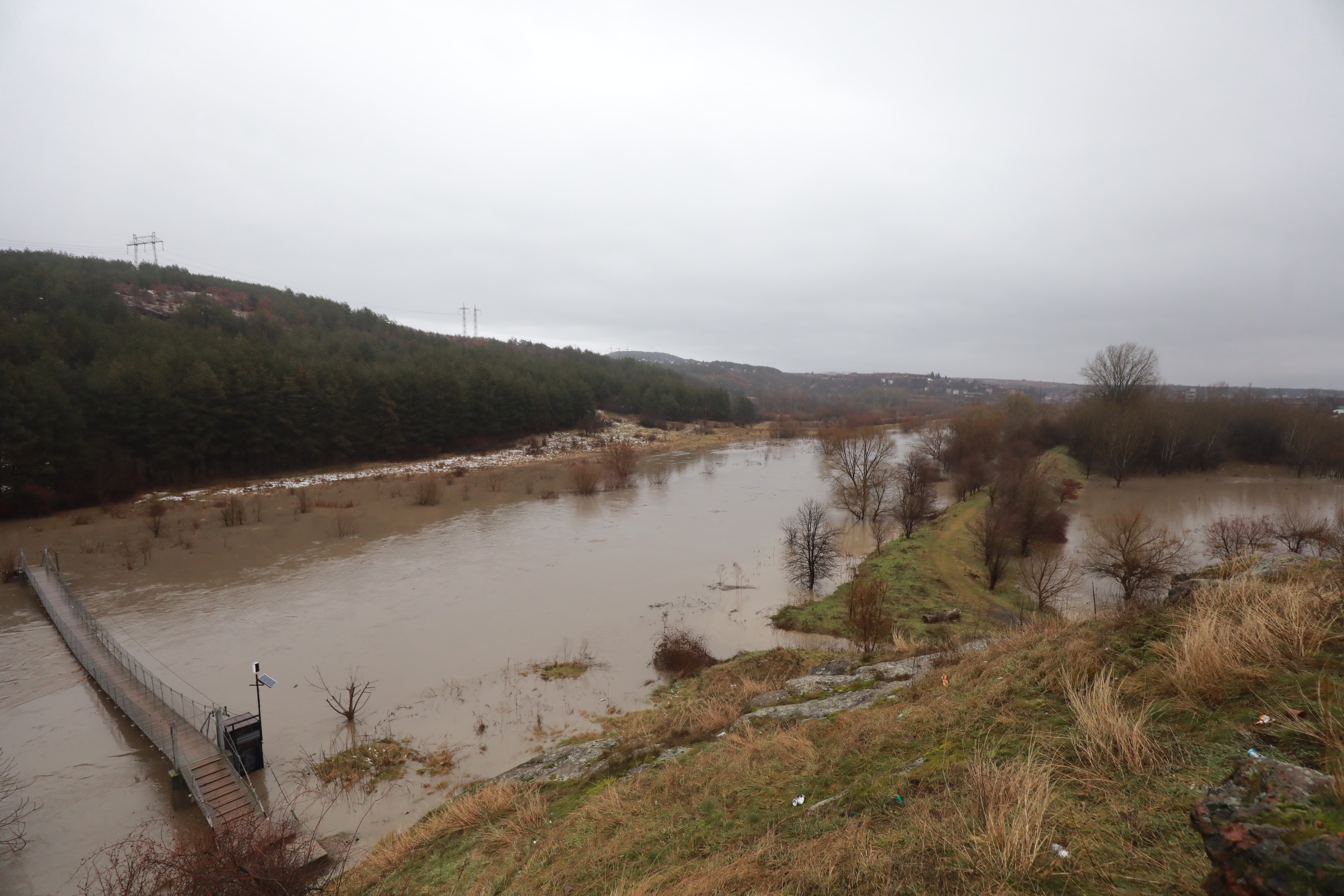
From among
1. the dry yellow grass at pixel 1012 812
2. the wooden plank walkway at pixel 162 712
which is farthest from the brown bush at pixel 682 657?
the dry yellow grass at pixel 1012 812

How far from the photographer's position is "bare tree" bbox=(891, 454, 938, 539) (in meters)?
30.8

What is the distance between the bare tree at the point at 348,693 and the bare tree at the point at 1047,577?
21637mm

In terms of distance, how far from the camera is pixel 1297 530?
25234mm

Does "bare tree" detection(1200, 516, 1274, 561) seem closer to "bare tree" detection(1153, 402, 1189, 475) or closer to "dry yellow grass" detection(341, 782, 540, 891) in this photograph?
"bare tree" detection(1153, 402, 1189, 475)

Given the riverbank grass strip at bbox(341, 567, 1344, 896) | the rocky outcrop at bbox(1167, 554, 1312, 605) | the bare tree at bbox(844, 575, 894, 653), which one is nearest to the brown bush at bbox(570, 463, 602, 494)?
the bare tree at bbox(844, 575, 894, 653)

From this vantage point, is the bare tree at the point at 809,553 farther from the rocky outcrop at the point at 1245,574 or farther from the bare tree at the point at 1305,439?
the bare tree at the point at 1305,439

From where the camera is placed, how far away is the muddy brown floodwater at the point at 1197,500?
103ft

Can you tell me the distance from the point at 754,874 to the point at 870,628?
12.7 meters

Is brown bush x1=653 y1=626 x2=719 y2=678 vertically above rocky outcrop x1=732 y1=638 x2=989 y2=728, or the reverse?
rocky outcrop x1=732 y1=638 x2=989 y2=728

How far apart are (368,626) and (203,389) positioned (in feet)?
110

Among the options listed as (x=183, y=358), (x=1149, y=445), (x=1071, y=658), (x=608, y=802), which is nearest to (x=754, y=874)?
(x=608, y=802)

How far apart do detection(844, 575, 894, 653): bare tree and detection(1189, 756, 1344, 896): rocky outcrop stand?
12614 mm

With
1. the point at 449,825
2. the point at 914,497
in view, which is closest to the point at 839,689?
the point at 449,825

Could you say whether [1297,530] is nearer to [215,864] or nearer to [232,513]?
[215,864]
